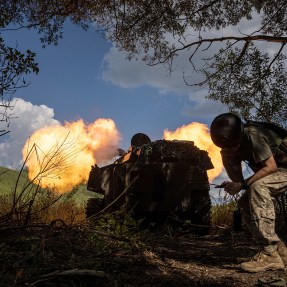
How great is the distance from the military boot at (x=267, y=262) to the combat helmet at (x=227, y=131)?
4.36ft

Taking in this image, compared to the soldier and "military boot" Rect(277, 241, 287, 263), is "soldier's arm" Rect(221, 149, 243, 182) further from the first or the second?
"military boot" Rect(277, 241, 287, 263)

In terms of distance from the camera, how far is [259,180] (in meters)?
5.54

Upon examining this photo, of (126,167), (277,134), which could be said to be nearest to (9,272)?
(277,134)

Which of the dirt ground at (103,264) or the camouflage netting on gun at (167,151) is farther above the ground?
the camouflage netting on gun at (167,151)

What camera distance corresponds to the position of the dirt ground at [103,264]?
12.6 feet

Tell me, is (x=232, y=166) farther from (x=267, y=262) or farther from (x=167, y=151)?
(x=167, y=151)

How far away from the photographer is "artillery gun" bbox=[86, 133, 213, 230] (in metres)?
10.7

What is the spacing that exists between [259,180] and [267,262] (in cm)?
96

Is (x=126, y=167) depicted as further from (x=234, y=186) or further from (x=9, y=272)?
(x=9, y=272)

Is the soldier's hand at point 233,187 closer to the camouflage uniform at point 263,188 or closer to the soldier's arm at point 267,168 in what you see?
the camouflage uniform at point 263,188

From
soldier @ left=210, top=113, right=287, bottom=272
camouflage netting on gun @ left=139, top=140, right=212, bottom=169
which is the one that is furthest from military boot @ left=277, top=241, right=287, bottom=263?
camouflage netting on gun @ left=139, top=140, right=212, bottom=169

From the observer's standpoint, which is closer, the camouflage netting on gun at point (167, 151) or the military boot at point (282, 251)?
the military boot at point (282, 251)

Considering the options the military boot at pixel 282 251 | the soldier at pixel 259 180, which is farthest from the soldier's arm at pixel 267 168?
→ the military boot at pixel 282 251

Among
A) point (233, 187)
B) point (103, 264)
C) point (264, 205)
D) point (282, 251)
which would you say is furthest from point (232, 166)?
point (103, 264)
